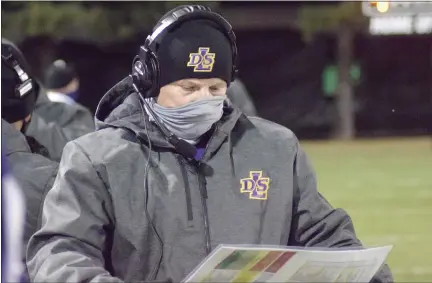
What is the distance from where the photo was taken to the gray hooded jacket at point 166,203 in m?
2.25

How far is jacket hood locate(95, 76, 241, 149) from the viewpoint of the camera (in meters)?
2.41

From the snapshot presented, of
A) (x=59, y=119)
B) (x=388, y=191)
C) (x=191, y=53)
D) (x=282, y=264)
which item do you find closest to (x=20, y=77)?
(x=191, y=53)

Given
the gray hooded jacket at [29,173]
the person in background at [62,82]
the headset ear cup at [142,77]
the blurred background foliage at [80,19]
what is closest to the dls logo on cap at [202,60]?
the headset ear cup at [142,77]

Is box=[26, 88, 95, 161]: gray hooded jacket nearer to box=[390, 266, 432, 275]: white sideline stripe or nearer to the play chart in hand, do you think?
box=[390, 266, 432, 275]: white sideline stripe

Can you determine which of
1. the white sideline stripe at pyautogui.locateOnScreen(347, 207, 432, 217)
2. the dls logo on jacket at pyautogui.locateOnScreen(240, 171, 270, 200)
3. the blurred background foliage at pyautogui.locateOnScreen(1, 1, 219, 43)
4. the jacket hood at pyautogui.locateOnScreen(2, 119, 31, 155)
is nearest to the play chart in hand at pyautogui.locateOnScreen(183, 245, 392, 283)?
the dls logo on jacket at pyautogui.locateOnScreen(240, 171, 270, 200)

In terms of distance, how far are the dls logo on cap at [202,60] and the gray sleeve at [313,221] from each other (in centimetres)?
31

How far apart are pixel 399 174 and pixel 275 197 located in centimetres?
1237

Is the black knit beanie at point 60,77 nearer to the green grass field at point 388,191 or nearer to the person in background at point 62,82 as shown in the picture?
the person in background at point 62,82

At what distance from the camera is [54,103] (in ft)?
21.1

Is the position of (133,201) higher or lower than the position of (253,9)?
higher

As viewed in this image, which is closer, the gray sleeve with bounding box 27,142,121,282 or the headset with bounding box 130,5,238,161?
the gray sleeve with bounding box 27,142,121,282

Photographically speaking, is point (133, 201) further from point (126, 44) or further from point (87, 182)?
point (126, 44)

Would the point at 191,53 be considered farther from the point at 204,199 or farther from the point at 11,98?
the point at 11,98

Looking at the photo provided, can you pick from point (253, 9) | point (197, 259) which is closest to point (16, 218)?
point (197, 259)
